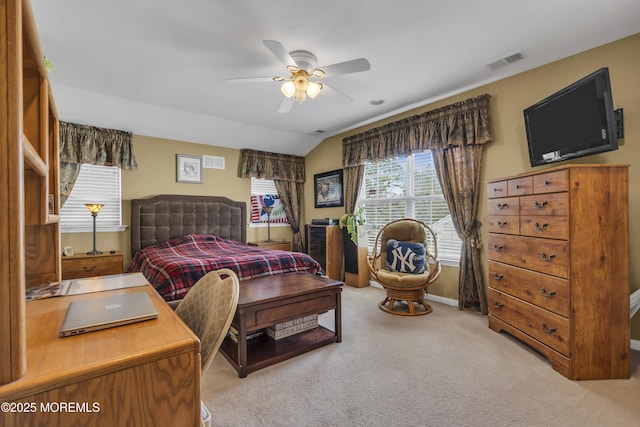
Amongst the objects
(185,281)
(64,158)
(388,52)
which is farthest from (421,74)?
(64,158)

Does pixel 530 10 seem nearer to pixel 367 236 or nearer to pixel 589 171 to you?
pixel 589 171

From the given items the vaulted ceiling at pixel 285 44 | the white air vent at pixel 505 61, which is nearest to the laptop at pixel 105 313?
the vaulted ceiling at pixel 285 44

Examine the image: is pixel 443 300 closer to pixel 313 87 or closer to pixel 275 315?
pixel 275 315

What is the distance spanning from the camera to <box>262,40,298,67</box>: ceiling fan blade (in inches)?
84.4

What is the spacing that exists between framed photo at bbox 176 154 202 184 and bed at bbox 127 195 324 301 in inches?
12.8

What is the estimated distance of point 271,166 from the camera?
5.77 m

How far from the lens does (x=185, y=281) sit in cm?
278

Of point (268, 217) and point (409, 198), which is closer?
point (409, 198)

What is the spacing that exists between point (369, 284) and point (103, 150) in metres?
4.44

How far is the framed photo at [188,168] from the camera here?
486 centimetres

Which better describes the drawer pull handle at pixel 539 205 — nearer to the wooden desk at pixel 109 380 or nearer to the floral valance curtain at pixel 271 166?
the wooden desk at pixel 109 380

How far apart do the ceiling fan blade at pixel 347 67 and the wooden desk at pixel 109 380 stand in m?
2.26

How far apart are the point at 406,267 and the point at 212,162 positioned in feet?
12.1

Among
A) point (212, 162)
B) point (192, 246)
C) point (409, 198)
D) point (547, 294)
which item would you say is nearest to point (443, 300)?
point (409, 198)
